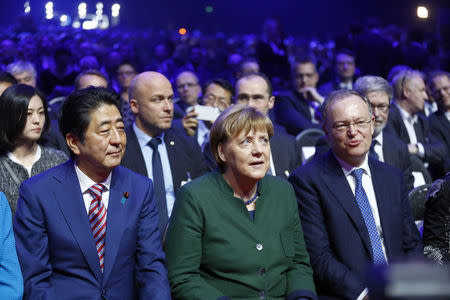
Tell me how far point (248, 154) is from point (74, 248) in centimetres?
91

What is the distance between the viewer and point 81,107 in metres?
2.63

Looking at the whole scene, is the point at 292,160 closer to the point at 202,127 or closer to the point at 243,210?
the point at 202,127

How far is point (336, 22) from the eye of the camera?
14.1 m

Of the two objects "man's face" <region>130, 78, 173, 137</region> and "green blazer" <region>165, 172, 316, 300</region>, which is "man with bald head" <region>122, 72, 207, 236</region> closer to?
"man's face" <region>130, 78, 173, 137</region>

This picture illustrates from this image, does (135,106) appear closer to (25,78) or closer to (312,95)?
(25,78)

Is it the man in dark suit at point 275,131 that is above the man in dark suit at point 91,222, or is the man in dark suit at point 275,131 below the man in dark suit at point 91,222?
above

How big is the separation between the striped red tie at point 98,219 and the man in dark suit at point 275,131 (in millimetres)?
1991

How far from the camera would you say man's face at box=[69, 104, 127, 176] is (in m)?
2.59

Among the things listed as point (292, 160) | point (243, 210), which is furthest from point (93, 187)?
point (292, 160)

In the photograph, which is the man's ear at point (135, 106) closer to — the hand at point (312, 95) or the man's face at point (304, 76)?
the hand at point (312, 95)

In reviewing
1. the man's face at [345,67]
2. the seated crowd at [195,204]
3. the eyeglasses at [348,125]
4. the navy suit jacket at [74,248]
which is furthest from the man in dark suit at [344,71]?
the navy suit jacket at [74,248]

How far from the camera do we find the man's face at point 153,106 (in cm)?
404

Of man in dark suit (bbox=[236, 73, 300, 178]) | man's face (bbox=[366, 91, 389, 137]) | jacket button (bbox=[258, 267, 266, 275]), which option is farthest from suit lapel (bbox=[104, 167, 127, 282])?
man's face (bbox=[366, 91, 389, 137])

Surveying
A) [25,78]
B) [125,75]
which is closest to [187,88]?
[125,75]
